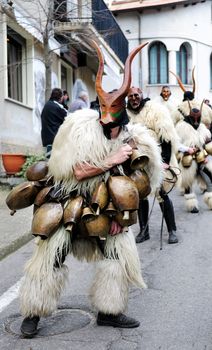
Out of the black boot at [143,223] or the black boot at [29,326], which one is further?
the black boot at [143,223]

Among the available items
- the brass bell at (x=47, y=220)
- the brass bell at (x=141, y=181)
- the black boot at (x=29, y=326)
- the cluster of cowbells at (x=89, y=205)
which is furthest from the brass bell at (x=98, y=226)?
the black boot at (x=29, y=326)

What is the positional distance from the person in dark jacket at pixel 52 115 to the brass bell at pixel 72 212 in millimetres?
5707

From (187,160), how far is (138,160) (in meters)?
5.22

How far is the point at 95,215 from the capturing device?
12.0 ft

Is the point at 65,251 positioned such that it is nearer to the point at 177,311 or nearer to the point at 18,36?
the point at 177,311

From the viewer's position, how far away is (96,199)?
3.66 meters

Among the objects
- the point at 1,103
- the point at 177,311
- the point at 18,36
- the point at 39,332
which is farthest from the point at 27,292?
the point at 18,36

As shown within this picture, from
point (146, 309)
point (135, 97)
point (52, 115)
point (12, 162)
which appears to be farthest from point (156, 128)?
point (12, 162)

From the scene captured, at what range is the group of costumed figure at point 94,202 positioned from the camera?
368 centimetres

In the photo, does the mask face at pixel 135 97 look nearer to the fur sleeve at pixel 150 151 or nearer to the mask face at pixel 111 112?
the fur sleeve at pixel 150 151

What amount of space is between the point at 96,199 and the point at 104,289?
0.64 m

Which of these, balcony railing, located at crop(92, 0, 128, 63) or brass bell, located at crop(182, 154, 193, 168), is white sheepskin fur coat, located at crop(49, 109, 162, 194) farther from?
balcony railing, located at crop(92, 0, 128, 63)

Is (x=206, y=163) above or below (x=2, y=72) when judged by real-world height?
below

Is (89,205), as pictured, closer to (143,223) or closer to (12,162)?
(143,223)
